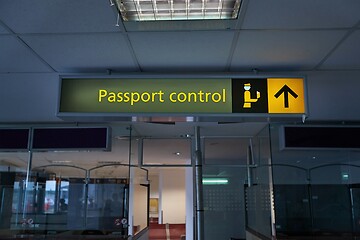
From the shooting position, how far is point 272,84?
268 cm

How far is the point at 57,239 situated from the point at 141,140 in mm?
1897

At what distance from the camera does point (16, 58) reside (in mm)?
2789

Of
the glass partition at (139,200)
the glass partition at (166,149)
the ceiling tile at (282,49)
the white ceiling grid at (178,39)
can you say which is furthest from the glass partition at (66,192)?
the ceiling tile at (282,49)

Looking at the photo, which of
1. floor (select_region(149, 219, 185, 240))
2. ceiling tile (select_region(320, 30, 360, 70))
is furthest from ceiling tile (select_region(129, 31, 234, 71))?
floor (select_region(149, 219, 185, 240))

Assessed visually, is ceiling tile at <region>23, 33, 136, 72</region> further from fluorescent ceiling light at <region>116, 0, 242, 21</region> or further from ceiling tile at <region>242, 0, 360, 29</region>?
ceiling tile at <region>242, 0, 360, 29</region>

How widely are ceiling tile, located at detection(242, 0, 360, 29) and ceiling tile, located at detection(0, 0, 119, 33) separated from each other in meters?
0.82

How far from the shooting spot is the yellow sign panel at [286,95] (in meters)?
2.64

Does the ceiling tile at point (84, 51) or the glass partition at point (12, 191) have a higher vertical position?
the ceiling tile at point (84, 51)

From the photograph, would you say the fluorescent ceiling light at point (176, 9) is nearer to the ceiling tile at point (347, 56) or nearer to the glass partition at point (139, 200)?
the ceiling tile at point (347, 56)

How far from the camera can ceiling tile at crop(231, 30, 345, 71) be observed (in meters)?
2.39

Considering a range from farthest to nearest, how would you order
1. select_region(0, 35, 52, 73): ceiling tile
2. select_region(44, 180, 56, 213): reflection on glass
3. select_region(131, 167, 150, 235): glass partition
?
1. select_region(131, 167, 150, 235): glass partition
2. select_region(44, 180, 56, 213): reflection on glass
3. select_region(0, 35, 52, 73): ceiling tile

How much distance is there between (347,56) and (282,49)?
53 cm

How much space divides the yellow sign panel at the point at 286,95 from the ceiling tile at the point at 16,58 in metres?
1.76

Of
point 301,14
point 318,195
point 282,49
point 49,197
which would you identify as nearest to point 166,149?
point 49,197
